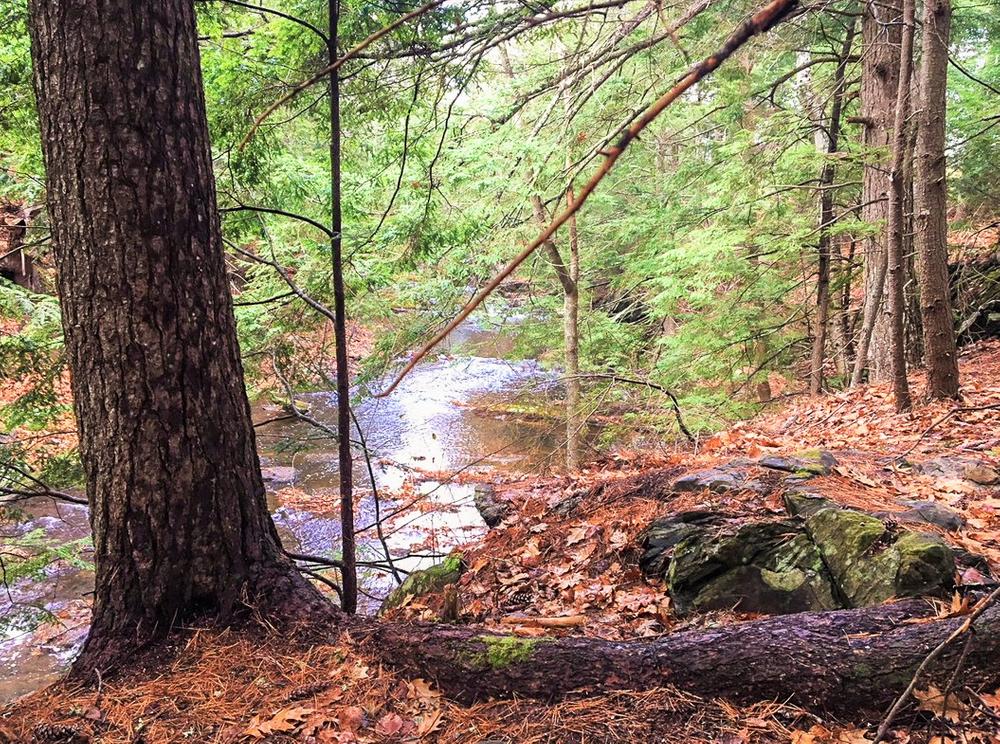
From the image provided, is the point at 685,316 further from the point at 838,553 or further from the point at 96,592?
the point at 96,592

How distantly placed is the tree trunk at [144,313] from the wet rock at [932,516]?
292cm

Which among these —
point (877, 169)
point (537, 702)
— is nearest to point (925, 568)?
point (537, 702)

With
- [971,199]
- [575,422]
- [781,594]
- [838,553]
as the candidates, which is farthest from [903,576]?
[971,199]

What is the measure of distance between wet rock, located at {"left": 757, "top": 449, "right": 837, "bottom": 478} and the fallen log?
5.46 feet

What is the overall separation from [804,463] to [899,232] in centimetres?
302

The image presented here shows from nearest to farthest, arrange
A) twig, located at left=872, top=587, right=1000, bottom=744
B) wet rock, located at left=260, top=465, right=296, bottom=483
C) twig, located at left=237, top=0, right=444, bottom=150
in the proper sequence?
twig, located at left=237, top=0, right=444, bottom=150 → twig, located at left=872, top=587, right=1000, bottom=744 → wet rock, located at left=260, top=465, right=296, bottom=483

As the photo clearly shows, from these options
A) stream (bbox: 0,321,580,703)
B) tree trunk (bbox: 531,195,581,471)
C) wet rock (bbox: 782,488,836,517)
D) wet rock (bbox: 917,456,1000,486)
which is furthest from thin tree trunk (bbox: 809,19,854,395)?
wet rock (bbox: 782,488,836,517)

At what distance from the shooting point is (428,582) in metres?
3.74

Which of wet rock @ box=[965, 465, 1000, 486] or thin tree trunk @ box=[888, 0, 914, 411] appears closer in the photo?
wet rock @ box=[965, 465, 1000, 486]

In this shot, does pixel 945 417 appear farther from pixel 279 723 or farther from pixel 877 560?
pixel 279 723

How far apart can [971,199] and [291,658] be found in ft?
41.4

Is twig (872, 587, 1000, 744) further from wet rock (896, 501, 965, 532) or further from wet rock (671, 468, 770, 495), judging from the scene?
wet rock (671, 468, 770, 495)

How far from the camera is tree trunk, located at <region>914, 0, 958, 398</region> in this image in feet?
17.3

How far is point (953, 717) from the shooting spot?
5.85 feet
